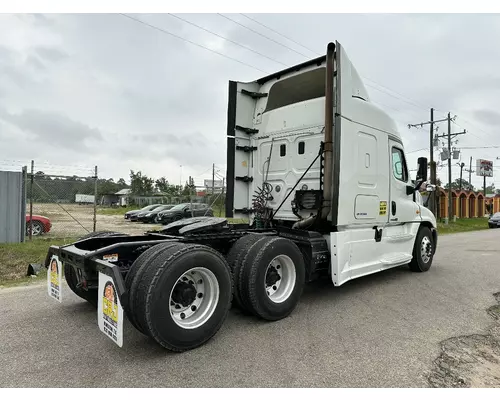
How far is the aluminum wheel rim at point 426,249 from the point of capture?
272 inches

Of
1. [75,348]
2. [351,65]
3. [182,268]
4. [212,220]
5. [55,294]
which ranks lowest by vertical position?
[75,348]

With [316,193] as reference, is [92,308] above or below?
below

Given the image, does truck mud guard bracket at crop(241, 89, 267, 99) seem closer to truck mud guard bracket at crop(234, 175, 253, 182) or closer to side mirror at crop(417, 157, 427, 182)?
truck mud guard bracket at crop(234, 175, 253, 182)

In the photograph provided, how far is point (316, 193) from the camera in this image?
5.23 meters

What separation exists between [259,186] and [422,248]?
11.5 feet

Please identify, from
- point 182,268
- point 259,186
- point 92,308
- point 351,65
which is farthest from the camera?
point 259,186

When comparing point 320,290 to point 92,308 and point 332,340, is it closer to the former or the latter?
point 332,340

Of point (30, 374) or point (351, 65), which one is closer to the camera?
point (30, 374)

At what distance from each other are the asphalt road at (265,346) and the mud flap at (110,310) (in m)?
0.27

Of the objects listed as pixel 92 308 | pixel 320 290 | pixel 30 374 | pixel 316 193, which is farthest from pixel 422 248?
pixel 30 374

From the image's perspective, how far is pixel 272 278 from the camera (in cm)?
425

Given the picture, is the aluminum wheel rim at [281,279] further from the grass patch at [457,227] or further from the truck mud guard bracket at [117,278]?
the grass patch at [457,227]

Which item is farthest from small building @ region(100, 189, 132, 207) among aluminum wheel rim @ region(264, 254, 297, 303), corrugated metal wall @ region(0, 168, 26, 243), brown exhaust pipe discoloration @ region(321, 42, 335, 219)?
aluminum wheel rim @ region(264, 254, 297, 303)

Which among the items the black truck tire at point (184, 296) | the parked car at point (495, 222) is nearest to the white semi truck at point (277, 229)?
the black truck tire at point (184, 296)
